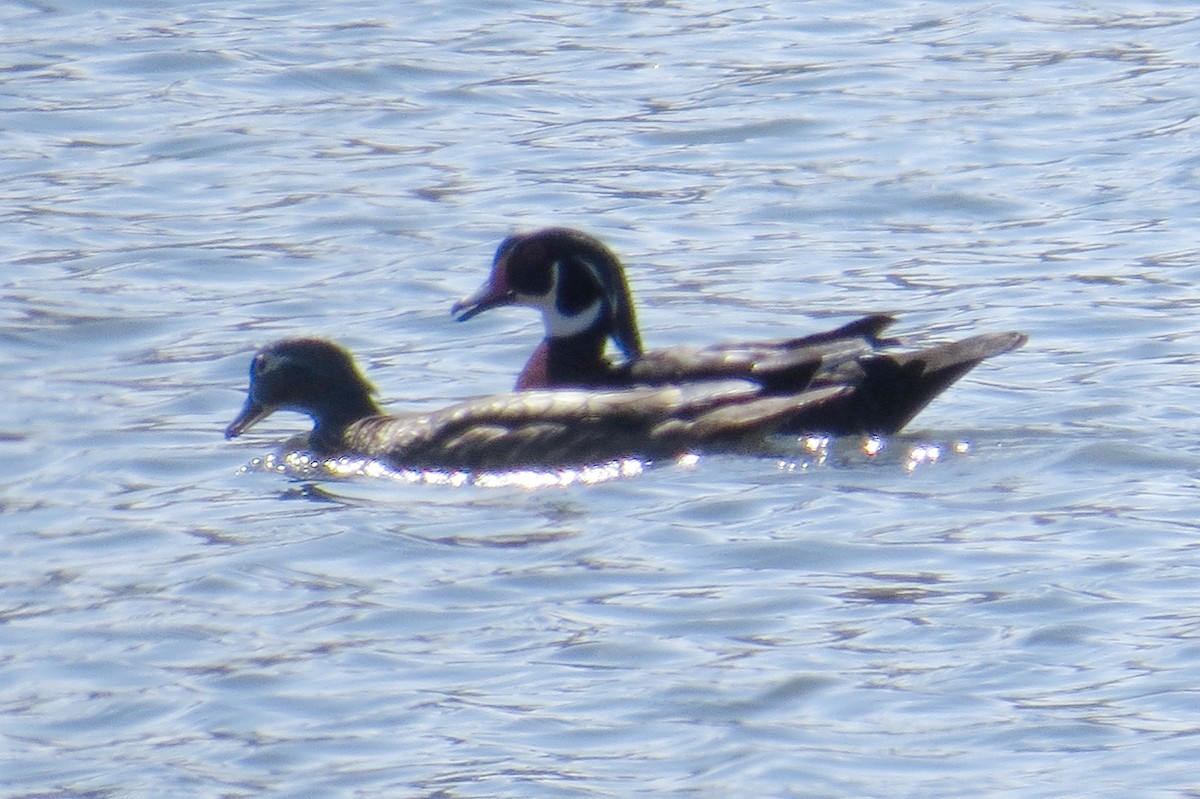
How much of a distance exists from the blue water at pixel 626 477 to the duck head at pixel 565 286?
27.2 inches

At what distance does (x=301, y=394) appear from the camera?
12.3 meters

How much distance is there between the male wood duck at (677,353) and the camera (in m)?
11.6

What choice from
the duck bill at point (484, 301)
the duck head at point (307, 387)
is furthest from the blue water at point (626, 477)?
the duck bill at point (484, 301)

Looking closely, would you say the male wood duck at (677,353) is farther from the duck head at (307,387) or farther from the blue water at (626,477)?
the duck head at (307,387)

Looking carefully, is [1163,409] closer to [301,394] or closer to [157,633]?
[301,394]

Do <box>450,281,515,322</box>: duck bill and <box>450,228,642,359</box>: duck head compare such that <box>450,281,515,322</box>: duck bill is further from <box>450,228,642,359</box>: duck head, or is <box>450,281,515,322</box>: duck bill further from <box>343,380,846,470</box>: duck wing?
<box>343,380,846,470</box>: duck wing

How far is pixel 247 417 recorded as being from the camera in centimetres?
1220

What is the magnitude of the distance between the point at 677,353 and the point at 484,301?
115cm

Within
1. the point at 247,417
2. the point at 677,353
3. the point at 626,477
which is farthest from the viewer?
the point at 247,417

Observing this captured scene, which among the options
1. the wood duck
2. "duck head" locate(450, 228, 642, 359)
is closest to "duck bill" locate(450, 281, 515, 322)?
"duck head" locate(450, 228, 642, 359)

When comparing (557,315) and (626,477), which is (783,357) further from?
(557,315)

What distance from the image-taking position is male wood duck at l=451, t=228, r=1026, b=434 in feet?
38.0

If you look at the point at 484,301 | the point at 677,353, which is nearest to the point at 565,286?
the point at 484,301

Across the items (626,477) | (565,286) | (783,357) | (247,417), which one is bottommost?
(626,477)
